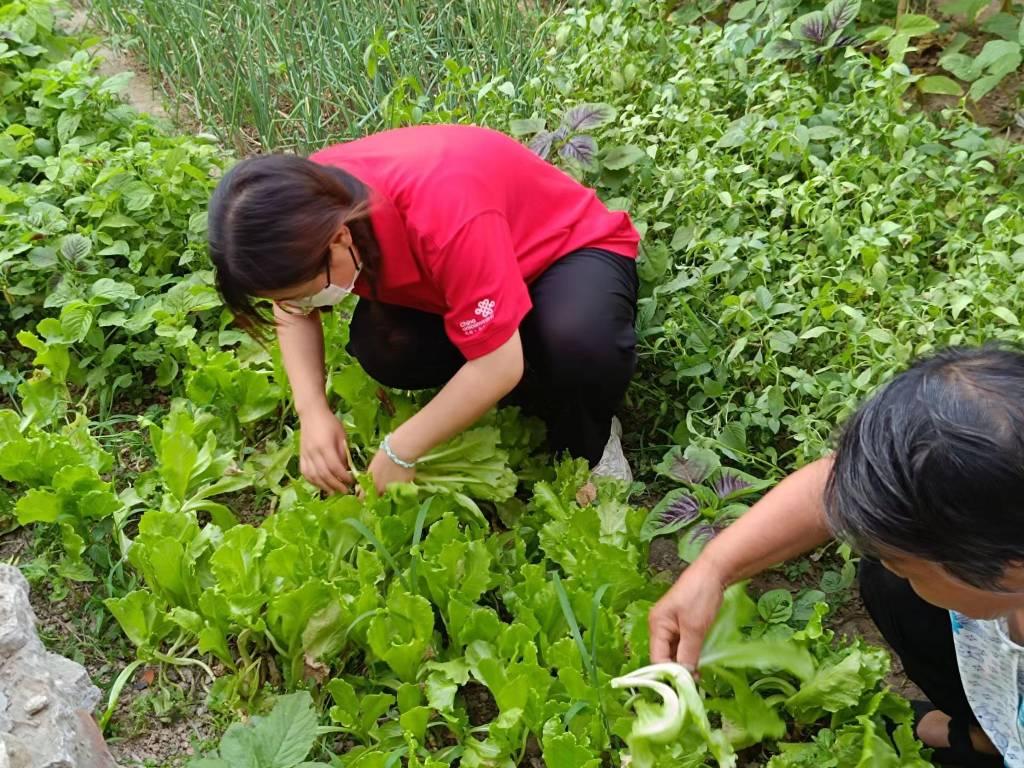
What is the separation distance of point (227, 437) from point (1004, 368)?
1714mm

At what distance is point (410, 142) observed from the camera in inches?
75.3

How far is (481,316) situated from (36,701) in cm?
88

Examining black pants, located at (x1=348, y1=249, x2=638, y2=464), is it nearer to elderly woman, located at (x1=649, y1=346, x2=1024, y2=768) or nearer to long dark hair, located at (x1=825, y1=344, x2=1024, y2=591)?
elderly woman, located at (x1=649, y1=346, x2=1024, y2=768)

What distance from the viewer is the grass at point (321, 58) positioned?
127 inches

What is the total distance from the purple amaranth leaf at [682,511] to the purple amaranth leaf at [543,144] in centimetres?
95

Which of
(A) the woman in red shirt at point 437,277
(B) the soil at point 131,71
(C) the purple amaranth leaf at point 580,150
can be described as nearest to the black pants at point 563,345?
(A) the woman in red shirt at point 437,277

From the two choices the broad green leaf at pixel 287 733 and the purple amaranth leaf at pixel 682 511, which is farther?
the purple amaranth leaf at pixel 682 511

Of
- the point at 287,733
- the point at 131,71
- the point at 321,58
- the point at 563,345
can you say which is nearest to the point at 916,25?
the point at 563,345

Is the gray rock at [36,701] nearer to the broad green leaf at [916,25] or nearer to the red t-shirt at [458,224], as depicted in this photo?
the red t-shirt at [458,224]

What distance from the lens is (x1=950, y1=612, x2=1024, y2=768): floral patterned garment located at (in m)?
1.31

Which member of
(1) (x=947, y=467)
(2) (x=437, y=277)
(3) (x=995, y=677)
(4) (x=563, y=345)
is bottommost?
(3) (x=995, y=677)

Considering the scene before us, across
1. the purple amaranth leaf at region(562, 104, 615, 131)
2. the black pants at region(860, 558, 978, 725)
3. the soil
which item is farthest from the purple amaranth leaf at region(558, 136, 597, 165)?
the soil

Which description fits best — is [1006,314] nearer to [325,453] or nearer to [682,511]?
[682,511]

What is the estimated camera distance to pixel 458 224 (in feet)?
5.83
